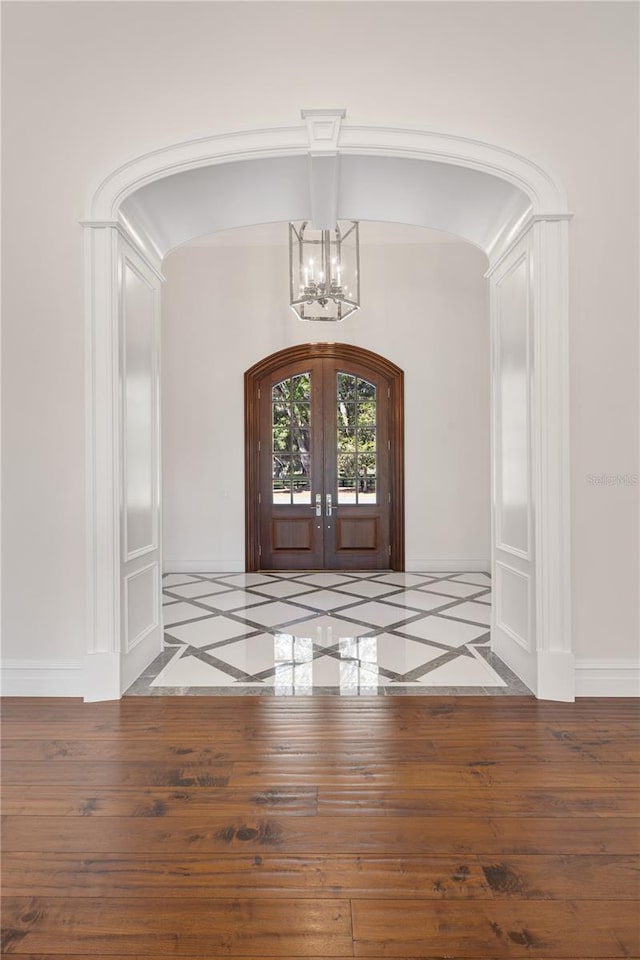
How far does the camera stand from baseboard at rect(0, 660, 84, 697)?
3.22 metres

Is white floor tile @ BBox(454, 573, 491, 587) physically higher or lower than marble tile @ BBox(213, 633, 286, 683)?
higher

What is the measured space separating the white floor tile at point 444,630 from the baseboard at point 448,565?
2357 mm

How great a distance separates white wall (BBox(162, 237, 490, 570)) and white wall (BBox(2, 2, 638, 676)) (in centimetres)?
409

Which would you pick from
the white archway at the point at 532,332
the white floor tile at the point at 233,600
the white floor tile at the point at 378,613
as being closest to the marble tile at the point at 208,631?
the white floor tile at the point at 233,600

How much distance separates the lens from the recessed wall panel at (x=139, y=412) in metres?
3.40

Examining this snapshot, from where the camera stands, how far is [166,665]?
12.2 ft

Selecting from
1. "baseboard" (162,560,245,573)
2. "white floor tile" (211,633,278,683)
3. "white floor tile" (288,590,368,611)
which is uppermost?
"baseboard" (162,560,245,573)

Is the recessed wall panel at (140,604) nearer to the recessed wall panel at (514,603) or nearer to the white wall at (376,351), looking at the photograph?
the recessed wall panel at (514,603)

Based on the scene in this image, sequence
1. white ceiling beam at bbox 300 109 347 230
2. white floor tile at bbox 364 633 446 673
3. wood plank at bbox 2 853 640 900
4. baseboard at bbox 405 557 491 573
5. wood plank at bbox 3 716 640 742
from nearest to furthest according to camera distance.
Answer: wood plank at bbox 2 853 640 900 < wood plank at bbox 3 716 640 742 < white ceiling beam at bbox 300 109 347 230 < white floor tile at bbox 364 633 446 673 < baseboard at bbox 405 557 491 573

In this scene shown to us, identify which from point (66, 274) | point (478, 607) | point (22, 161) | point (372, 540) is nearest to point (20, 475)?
point (66, 274)

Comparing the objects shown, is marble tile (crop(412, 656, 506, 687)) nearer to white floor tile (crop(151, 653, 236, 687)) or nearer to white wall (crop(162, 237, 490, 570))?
white floor tile (crop(151, 653, 236, 687))

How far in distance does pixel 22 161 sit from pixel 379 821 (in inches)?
153

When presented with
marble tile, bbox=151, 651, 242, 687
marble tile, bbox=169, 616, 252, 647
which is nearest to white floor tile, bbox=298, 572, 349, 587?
marble tile, bbox=169, 616, 252, 647

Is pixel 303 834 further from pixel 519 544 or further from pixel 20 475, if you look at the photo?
pixel 20 475
